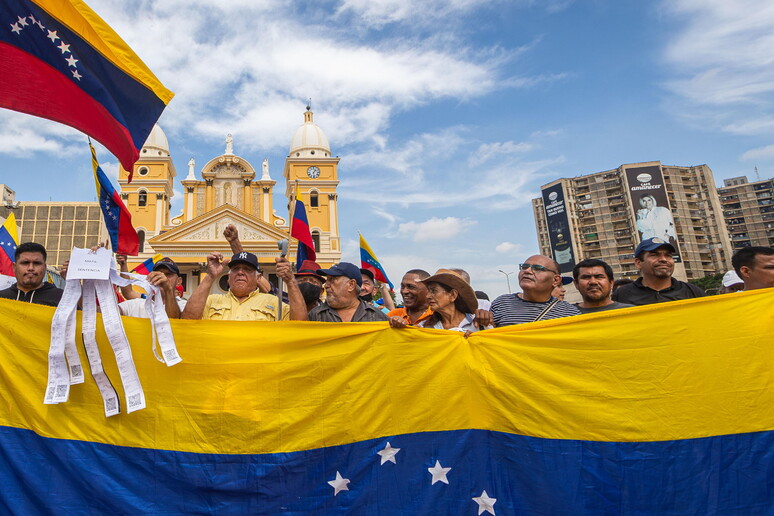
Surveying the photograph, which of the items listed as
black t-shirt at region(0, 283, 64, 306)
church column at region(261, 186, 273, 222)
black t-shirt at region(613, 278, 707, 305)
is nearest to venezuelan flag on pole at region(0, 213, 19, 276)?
black t-shirt at region(0, 283, 64, 306)

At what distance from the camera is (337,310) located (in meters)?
4.10

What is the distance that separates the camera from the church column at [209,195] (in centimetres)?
4291

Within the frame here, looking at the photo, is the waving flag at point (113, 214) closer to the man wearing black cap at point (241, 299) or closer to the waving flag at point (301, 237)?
the man wearing black cap at point (241, 299)

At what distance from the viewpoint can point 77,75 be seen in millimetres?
3734

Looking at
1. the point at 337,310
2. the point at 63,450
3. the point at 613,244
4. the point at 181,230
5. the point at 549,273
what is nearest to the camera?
the point at 63,450

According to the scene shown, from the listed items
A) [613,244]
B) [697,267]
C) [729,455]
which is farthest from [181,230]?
[697,267]

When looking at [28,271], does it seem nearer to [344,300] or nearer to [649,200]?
[344,300]

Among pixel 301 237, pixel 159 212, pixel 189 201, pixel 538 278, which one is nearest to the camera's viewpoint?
pixel 538 278

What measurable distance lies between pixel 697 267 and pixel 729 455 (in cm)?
8151

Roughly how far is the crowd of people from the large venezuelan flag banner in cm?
39

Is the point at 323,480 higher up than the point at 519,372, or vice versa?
the point at 519,372

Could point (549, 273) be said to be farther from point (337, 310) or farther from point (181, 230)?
point (181, 230)

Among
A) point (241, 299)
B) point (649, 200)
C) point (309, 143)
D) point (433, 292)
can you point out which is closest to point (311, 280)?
point (241, 299)

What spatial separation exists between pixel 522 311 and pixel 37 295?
362 cm
